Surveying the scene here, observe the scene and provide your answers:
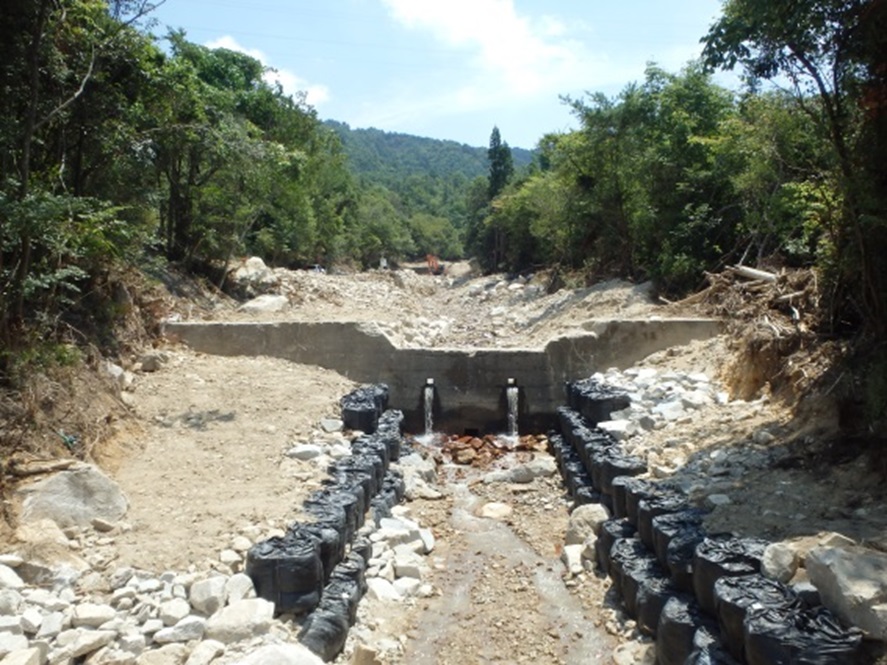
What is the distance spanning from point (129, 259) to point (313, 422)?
11.9 feet

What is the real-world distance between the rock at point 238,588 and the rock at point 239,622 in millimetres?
120

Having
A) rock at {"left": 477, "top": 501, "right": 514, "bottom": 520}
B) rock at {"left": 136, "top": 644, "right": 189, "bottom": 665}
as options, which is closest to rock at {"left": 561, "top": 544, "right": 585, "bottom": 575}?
rock at {"left": 477, "top": 501, "right": 514, "bottom": 520}

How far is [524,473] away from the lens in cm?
948

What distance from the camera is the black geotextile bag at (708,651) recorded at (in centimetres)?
415

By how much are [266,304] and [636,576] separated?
11.6 metres

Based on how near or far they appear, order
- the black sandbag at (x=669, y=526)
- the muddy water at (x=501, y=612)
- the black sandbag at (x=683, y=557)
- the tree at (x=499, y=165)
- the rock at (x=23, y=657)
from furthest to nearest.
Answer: the tree at (x=499, y=165) → the black sandbag at (x=669, y=526) → the muddy water at (x=501, y=612) → the black sandbag at (x=683, y=557) → the rock at (x=23, y=657)

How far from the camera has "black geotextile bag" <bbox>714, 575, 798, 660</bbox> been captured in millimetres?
4129

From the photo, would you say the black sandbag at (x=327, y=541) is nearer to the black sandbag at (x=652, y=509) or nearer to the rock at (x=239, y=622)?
the rock at (x=239, y=622)

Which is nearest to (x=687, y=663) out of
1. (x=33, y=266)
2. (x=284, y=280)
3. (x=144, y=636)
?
(x=144, y=636)

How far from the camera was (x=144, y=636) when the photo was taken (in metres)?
4.41

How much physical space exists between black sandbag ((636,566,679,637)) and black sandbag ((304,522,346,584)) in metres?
2.32

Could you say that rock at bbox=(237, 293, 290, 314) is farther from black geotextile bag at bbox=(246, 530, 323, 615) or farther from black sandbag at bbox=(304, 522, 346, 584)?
black geotextile bag at bbox=(246, 530, 323, 615)

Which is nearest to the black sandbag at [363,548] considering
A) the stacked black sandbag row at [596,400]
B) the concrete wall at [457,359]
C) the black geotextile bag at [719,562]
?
the black geotextile bag at [719,562]

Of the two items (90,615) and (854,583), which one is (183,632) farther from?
(854,583)
